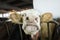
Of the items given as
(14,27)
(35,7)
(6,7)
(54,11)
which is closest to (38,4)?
(35,7)

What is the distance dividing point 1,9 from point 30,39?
0.53 meters

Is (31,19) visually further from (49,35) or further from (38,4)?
(38,4)

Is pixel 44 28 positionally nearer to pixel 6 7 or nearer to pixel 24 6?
pixel 24 6

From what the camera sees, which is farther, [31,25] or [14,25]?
[14,25]

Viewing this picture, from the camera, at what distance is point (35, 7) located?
162 centimetres

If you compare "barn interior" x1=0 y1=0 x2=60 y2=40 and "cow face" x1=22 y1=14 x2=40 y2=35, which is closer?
"cow face" x1=22 y1=14 x2=40 y2=35

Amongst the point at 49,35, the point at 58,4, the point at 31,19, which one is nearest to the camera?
the point at 31,19

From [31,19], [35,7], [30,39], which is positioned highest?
[35,7]

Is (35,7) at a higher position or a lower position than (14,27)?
higher

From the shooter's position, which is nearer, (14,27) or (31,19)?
(31,19)

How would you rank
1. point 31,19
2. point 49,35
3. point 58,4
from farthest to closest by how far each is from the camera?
point 58,4 → point 49,35 → point 31,19

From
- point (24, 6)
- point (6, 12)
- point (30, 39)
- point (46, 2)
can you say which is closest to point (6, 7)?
point (6, 12)

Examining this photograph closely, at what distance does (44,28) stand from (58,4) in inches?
15.6

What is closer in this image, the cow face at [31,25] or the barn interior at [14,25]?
the cow face at [31,25]
